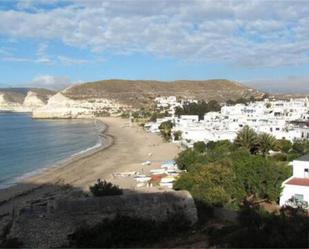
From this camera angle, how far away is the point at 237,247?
39.0 ft

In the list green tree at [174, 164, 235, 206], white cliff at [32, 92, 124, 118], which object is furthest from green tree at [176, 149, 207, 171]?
white cliff at [32, 92, 124, 118]

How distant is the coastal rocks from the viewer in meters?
15.7

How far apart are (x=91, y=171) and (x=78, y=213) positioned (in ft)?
99.4

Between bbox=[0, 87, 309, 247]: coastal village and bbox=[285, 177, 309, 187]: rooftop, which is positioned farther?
bbox=[285, 177, 309, 187]: rooftop

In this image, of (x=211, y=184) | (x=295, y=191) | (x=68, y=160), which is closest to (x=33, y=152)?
(x=68, y=160)

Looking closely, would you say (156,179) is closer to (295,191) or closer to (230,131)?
(295,191)

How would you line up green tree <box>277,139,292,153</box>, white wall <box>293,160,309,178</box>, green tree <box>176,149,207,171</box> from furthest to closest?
green tree <box>277,139,292,153</box> < green tree <box>176,149,207,171</box> < white wall <box>293,160,309,178</box>

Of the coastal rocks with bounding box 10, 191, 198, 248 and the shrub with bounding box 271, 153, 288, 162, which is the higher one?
the coastal rocks with bounding box 10, 191, 198, 248

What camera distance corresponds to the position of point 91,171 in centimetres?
4612

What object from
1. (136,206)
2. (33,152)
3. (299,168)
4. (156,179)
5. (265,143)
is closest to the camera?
(136,206)

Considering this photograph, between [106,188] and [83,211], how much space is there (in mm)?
3311

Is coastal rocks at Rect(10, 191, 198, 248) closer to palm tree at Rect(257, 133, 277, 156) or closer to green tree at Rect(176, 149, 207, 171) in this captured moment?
green tree at Rect(176, 149, 207, 171)

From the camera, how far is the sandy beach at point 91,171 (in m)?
34.6

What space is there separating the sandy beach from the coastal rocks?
20.6ft
